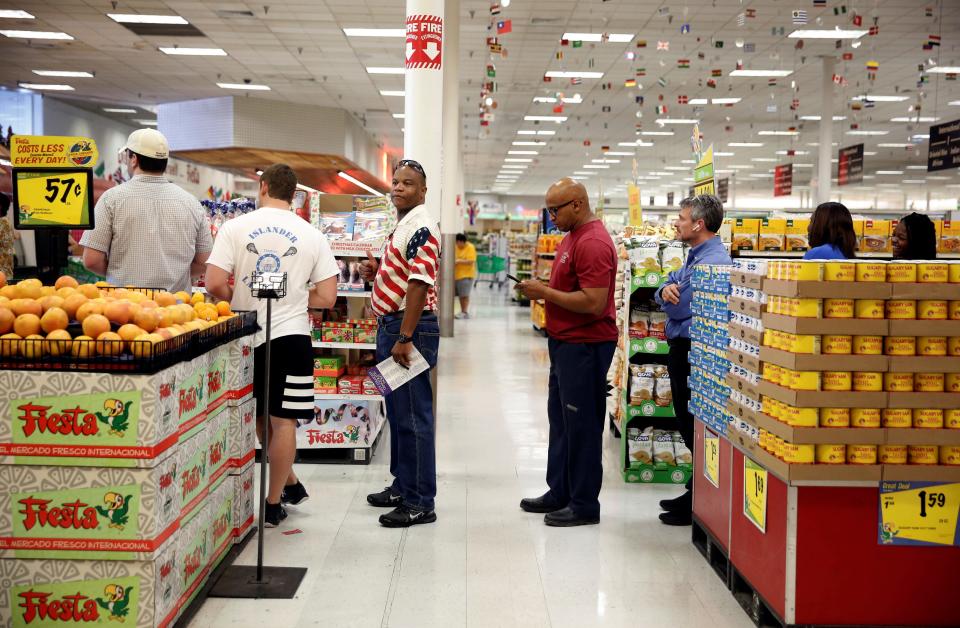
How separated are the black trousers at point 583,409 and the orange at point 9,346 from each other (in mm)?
2377

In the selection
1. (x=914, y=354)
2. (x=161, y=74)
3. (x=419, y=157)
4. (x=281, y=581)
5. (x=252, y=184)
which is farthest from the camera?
(x=252, y=184)

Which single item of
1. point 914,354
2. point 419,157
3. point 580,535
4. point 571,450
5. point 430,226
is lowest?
point 580,535

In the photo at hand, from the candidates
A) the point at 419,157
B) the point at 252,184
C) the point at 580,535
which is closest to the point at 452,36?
the point at 419,157

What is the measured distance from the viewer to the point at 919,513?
114 inches

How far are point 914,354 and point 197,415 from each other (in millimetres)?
2532

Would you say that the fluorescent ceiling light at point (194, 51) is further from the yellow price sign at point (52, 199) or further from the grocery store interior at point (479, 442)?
the yellow price sign at point (52, 199)

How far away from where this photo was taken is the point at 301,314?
12.9ft

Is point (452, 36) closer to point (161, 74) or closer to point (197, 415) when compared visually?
point (161, 74)

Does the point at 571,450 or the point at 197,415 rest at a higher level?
the point at 197,415

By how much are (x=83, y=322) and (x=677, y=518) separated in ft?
9.77

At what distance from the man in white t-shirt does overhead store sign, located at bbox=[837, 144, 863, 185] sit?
52.5ft

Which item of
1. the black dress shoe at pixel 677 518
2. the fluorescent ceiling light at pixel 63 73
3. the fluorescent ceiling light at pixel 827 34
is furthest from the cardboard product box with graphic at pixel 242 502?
the fluorescent ceiling light at pixel 63 73

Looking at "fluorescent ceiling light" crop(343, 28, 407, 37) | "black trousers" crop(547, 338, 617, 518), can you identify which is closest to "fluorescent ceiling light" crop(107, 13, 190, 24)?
"fluorescent ceiling light" crop(343, 28, 407, 37)

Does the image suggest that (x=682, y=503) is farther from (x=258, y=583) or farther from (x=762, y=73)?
(x=762, y=73)
